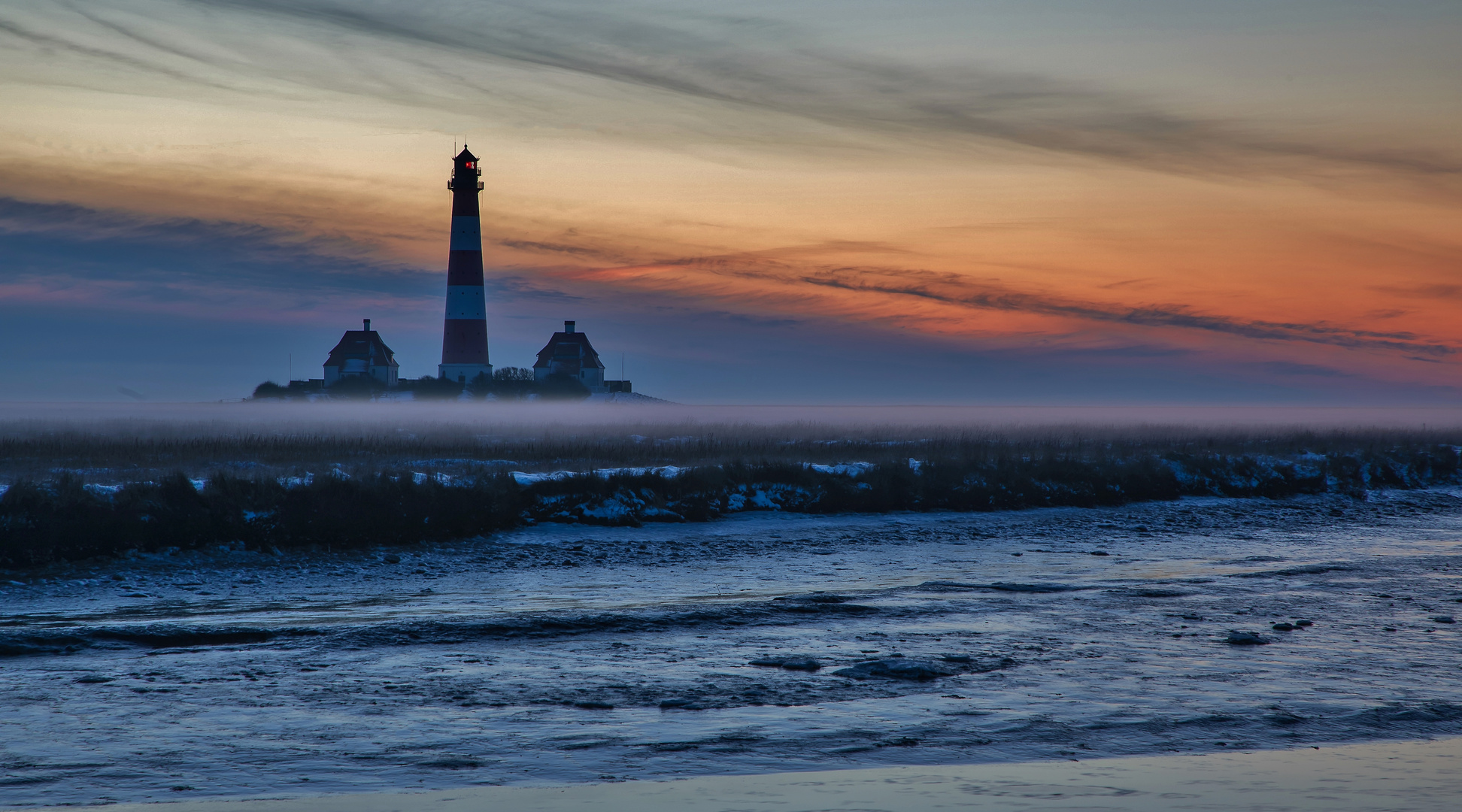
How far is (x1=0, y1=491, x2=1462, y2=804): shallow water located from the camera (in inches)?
279

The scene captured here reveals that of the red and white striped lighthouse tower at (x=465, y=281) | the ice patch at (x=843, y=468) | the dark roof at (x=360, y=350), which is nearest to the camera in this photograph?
the ice patch at (x=843, y=468)

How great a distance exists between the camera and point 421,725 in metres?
7.67

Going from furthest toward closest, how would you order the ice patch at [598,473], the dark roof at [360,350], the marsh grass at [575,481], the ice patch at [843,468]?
the dark roof at [360,350] → the ice patch at [843,468] → the ice patch at [598,473] → the marsh grass at [575,481]

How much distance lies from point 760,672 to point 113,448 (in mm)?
26780

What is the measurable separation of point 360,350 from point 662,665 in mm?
87263

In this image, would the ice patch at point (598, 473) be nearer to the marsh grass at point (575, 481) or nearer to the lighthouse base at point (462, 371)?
the marsh grass at point (575, 481)

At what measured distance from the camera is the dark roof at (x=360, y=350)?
91438mm

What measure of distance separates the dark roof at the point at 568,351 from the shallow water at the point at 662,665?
76.7m

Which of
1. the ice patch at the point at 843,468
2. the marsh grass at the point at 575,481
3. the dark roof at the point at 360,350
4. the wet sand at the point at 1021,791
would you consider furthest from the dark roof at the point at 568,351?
the wet sand at the point at 1021,791

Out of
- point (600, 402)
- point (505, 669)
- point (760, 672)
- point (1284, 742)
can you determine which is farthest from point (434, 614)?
point (600, 402)

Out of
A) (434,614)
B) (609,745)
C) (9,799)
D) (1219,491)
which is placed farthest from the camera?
(1219,491)

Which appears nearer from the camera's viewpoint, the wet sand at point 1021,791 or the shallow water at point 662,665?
the wet sand at point 1021,791

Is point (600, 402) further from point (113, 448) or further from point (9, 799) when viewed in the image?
point (9, 799)

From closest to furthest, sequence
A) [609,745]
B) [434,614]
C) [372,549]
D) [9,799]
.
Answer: [9,799], [609,745], [434,614], [372,549]
